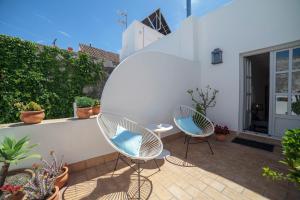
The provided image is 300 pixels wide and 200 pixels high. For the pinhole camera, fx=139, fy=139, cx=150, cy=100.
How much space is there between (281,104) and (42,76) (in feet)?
20.2

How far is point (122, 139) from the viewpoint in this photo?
7.09 feet

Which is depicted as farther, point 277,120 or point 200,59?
point 200,59

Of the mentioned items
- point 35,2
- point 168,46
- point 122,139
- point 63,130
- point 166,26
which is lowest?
point 122,139

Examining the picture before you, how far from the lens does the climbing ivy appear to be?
10.9 ft

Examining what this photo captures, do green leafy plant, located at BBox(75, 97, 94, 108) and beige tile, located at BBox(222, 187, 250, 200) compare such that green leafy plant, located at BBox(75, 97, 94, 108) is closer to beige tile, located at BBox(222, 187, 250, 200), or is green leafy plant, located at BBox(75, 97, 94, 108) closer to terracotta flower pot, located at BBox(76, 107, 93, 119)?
terracotta flower pot, located at BBox(76, 107, 93, 119)

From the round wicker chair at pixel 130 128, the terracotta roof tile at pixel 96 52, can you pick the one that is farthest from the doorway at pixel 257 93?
the terracotta roof tile at pixel 96 52

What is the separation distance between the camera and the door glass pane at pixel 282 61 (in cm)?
312

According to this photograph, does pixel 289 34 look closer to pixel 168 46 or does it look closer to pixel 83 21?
pixel 168 46

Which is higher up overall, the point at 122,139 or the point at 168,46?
the point at 168,46

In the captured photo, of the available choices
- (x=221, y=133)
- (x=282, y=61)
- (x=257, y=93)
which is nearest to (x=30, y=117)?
(x=221, y=133)

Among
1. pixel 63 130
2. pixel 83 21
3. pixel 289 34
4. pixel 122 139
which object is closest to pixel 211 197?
pixel 122 139

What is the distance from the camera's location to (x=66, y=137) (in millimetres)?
2189

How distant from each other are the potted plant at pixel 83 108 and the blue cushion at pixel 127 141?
1.98ft

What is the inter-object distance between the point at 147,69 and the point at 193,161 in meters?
2.11
